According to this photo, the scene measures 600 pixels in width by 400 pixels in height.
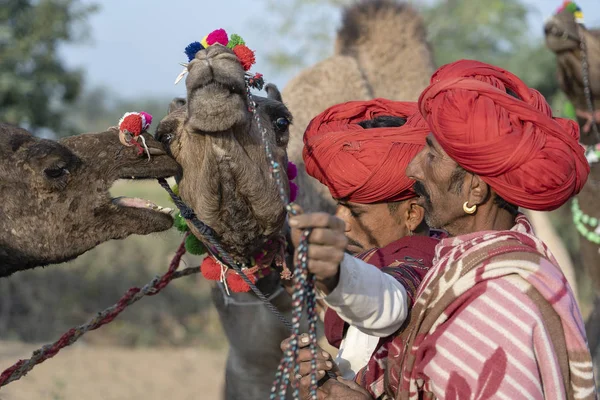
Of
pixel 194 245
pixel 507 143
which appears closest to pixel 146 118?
pixel 194 245

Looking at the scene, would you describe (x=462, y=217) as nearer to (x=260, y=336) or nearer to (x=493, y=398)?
(x=493, y=398)

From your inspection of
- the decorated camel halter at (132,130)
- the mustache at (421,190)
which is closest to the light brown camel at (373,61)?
the decorated camel halter at (132,130)

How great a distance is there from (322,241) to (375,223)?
1.22 meters

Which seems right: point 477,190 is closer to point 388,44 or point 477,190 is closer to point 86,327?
point 86,327

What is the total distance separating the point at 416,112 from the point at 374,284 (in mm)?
1214

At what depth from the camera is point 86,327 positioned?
3.72 metres

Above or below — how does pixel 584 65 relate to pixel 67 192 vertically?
above

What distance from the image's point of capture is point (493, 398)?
2.16 metres

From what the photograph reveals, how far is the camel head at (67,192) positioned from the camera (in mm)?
3125

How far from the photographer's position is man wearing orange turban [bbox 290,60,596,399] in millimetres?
2193

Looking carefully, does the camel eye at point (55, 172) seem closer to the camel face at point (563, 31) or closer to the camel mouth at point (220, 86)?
the camel mouth at point (220, 86)

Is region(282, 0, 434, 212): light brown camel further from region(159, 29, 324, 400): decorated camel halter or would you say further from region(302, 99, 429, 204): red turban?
region(302, 99, 429, 204): red turban

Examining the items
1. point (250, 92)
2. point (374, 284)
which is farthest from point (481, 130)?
point (250, 92)

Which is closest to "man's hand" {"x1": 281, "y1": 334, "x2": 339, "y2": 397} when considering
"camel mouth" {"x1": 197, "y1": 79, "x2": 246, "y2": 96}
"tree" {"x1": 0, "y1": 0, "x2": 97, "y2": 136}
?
"camel mouth" {"x1": 197, "y1": 79, "x2": 246, "y2": 96}
